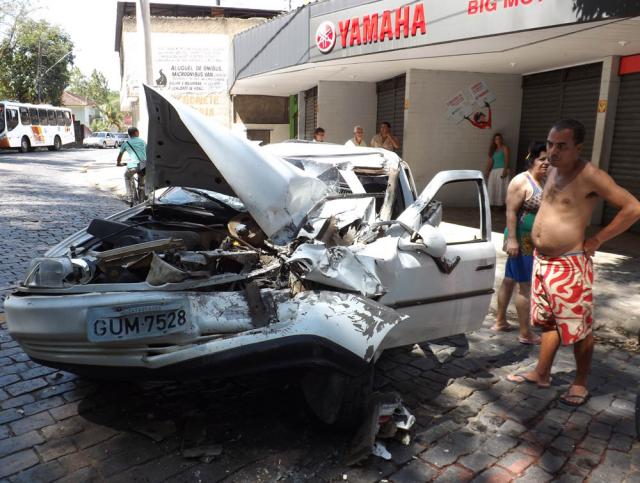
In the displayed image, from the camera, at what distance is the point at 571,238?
3.27m

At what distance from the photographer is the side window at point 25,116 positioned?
2916 cm

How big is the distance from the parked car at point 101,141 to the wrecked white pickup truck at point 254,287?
4846 cm

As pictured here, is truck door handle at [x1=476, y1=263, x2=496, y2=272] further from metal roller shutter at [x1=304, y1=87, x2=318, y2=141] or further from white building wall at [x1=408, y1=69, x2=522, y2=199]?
metal roller shutter at [x1=304, y1=87, x2=318, y2=141]

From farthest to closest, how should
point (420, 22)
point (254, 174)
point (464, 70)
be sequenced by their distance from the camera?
1. point (464, 70)
2. point (420, 22)
3. point (254, 174)

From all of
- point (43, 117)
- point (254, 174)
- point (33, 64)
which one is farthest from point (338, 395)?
point (33, 64)

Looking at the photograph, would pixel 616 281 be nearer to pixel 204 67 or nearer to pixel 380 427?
pixel 380 427

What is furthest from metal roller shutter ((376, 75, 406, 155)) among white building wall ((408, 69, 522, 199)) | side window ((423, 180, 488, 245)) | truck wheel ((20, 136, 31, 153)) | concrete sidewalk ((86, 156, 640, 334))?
truck wheel ((20, 136, 31, 153))

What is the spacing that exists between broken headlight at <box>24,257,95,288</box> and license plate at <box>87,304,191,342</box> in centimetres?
33

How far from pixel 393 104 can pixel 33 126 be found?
86.4 feet

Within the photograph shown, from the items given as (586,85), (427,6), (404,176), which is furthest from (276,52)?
(404,176)

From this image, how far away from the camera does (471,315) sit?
3.72 m

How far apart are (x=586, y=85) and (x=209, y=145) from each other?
9.36 meters

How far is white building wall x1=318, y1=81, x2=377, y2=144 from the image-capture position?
546 inches

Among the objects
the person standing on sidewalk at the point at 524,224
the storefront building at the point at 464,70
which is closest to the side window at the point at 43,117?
the storefront building at the point at 464,70
